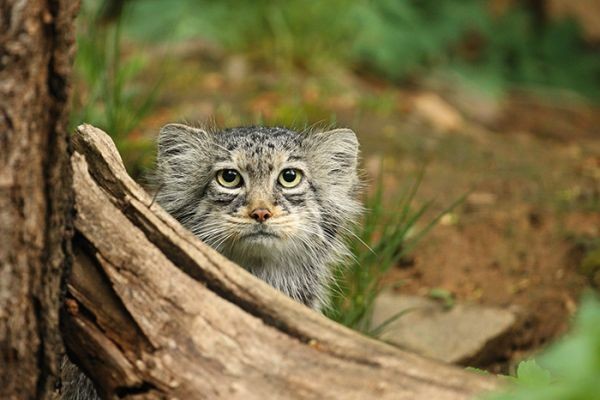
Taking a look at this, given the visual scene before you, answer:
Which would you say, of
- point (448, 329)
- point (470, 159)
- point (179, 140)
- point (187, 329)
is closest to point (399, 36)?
point (470, 159)

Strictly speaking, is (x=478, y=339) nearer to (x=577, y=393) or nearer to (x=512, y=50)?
(x=577, y=393)

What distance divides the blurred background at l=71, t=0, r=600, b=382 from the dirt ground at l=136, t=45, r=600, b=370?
18 millimetres

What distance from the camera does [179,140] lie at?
5094 millimetres

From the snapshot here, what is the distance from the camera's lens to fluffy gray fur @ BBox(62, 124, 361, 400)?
15.3 feet

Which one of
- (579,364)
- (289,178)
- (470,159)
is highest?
(579,364)

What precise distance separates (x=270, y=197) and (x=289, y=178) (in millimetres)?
235

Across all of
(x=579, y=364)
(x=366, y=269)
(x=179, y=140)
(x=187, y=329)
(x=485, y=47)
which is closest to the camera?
(x=579, y=364)

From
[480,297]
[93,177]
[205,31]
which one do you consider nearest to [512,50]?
[205,31]

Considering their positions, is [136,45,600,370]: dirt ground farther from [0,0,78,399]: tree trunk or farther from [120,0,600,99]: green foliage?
[0,0,78,399]: tree trunk

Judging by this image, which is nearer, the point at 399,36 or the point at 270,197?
the point at 270,197

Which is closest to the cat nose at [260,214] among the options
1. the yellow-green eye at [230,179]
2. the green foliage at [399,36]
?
the yellow-green eye at [230,179]

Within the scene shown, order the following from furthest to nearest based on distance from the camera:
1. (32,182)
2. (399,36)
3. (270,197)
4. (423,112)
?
(399,36) → (423,112) → (270,197) → (32,182)

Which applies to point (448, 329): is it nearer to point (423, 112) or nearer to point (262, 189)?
point (262, 189)

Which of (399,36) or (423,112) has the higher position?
(399,36)
